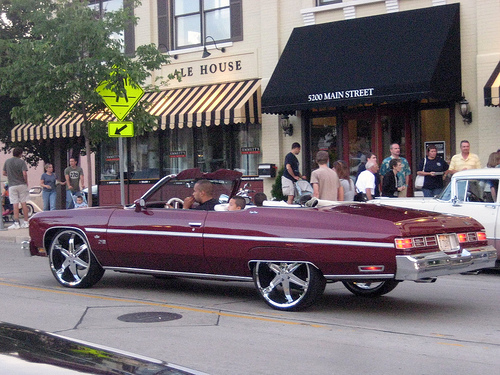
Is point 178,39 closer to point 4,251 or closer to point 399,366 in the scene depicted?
point 4,251

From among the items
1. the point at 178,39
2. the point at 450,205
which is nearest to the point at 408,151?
the point at 450,205

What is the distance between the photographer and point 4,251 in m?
14.5

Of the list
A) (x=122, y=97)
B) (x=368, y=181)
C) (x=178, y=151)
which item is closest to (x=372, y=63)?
(x=368, y=181)

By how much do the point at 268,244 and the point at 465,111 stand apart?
371 inches

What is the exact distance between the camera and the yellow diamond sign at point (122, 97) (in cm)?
1512

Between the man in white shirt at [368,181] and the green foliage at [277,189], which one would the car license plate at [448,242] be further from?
the green foliage at [277,189]

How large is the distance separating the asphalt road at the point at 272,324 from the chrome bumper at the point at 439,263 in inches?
19.9

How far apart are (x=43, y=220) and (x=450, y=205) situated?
19.1 ft

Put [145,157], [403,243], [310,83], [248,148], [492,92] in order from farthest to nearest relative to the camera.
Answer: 1. [145,157]
2. [248,148]
3. [310,83]
4. [492,92]
5. [403,243]

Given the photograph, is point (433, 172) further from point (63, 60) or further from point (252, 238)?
point (63, 60)

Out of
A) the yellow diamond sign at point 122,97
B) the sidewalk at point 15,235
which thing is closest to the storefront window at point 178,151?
the sidewalk at point 15,235

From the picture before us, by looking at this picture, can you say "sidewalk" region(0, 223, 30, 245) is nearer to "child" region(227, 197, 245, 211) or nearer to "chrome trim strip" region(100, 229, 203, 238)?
"chrome trim strip" region(100, 229, 203, 238)

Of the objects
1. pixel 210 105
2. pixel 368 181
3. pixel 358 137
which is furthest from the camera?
pixel 210 105

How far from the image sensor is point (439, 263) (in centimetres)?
697
